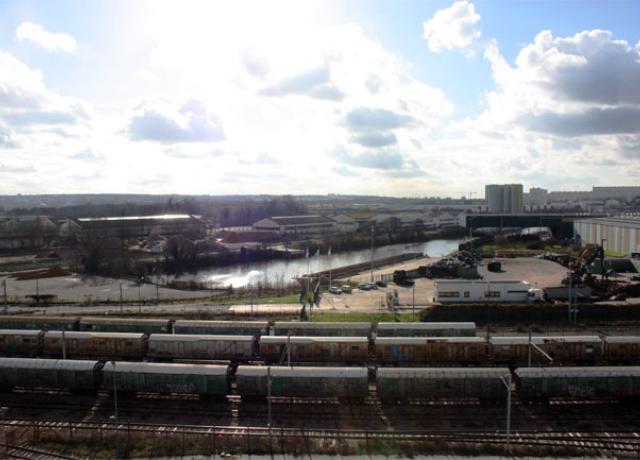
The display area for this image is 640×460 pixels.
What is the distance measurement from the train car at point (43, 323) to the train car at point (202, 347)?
4.73 m

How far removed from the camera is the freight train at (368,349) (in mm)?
14781

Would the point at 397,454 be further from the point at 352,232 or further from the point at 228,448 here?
the point at 352,232

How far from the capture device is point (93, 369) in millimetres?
13211

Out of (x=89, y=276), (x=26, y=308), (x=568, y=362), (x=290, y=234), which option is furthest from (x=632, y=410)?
(x=290, y=234)

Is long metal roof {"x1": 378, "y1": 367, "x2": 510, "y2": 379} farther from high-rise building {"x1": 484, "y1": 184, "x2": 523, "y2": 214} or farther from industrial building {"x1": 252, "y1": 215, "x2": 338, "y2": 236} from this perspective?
high-rise building {"x1": 484, "y1": 184, "x2": 523, "y2": 214}

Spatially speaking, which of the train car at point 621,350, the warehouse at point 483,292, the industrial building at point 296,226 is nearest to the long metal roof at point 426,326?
the train car at point 621,350

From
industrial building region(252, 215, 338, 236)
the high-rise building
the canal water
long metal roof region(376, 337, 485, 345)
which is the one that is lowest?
the canal water

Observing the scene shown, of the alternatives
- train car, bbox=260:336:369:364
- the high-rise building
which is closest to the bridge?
the high-rise building

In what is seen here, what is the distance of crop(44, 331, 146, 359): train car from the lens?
1554 cm

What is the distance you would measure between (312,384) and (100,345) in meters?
7.36

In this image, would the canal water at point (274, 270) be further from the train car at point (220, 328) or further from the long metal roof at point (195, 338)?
the long metal roof at point (195, 338)

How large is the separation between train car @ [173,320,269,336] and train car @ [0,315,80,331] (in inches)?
161

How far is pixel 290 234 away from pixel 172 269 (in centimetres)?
2266

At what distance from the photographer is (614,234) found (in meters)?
39.9
